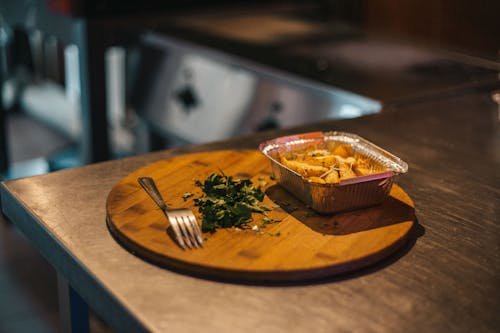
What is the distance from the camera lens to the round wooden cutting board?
0.80 meters

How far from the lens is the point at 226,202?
92 centimetres

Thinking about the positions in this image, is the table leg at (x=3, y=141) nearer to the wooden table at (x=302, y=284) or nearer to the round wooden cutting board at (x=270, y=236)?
the wooden table at (x=302, y=284)

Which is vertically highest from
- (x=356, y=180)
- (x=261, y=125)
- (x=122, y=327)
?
(x=356, y=180)

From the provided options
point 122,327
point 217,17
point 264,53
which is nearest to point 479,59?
point 264,53

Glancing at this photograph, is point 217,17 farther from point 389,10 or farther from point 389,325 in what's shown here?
point 389,325

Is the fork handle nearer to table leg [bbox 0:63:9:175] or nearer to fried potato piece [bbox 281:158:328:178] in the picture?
fried potato piece [bbox 281:158:328:178]

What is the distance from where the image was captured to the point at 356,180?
2.92ft

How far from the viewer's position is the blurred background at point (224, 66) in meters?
1.90

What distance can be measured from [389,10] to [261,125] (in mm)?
1061

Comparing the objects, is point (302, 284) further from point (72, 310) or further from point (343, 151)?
point (72, 310)

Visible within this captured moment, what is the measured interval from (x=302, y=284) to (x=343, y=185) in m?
0.16

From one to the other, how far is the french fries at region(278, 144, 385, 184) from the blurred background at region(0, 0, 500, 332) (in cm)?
64

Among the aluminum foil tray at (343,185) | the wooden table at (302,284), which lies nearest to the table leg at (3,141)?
the wooden table at (302,284)

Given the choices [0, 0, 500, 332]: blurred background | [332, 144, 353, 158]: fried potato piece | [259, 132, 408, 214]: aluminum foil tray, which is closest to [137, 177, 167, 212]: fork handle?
[259, 132, 408, 214]: aluminum foil tray
